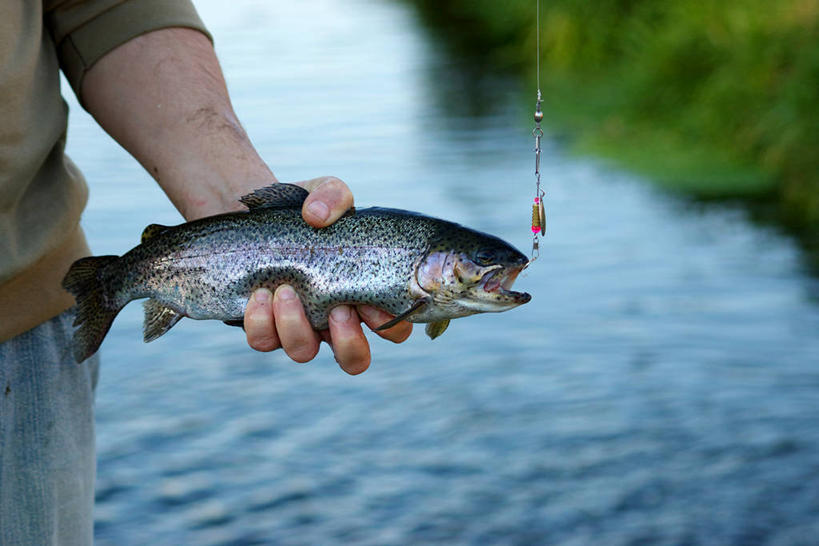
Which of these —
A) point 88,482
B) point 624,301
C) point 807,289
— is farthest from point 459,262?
point 807,289

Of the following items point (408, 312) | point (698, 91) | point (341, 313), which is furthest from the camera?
point (698, 91)

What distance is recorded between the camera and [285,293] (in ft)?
8.73

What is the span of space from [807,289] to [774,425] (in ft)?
8.65

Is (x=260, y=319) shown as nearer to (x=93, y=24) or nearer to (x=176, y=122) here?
(x=176, y=122)

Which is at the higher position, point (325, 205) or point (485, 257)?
point (325, 205)

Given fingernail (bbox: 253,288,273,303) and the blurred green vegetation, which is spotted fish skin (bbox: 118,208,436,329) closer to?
fingernail (bbox: 253,288,273,303)

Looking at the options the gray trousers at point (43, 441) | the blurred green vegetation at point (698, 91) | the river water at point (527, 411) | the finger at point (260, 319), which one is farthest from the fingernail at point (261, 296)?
the blurred green vegetation at point (698, 91)

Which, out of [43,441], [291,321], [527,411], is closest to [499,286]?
[291,321]

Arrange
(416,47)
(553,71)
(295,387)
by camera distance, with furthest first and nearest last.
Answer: (416,47)
(553,71)
(295,387)

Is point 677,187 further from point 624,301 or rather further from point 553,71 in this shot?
point 553,71

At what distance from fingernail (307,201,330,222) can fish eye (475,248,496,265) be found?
0.33 m

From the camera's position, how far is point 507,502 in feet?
21.6

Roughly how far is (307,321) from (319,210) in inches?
9.6

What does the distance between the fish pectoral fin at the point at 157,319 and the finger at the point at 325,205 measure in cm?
41
